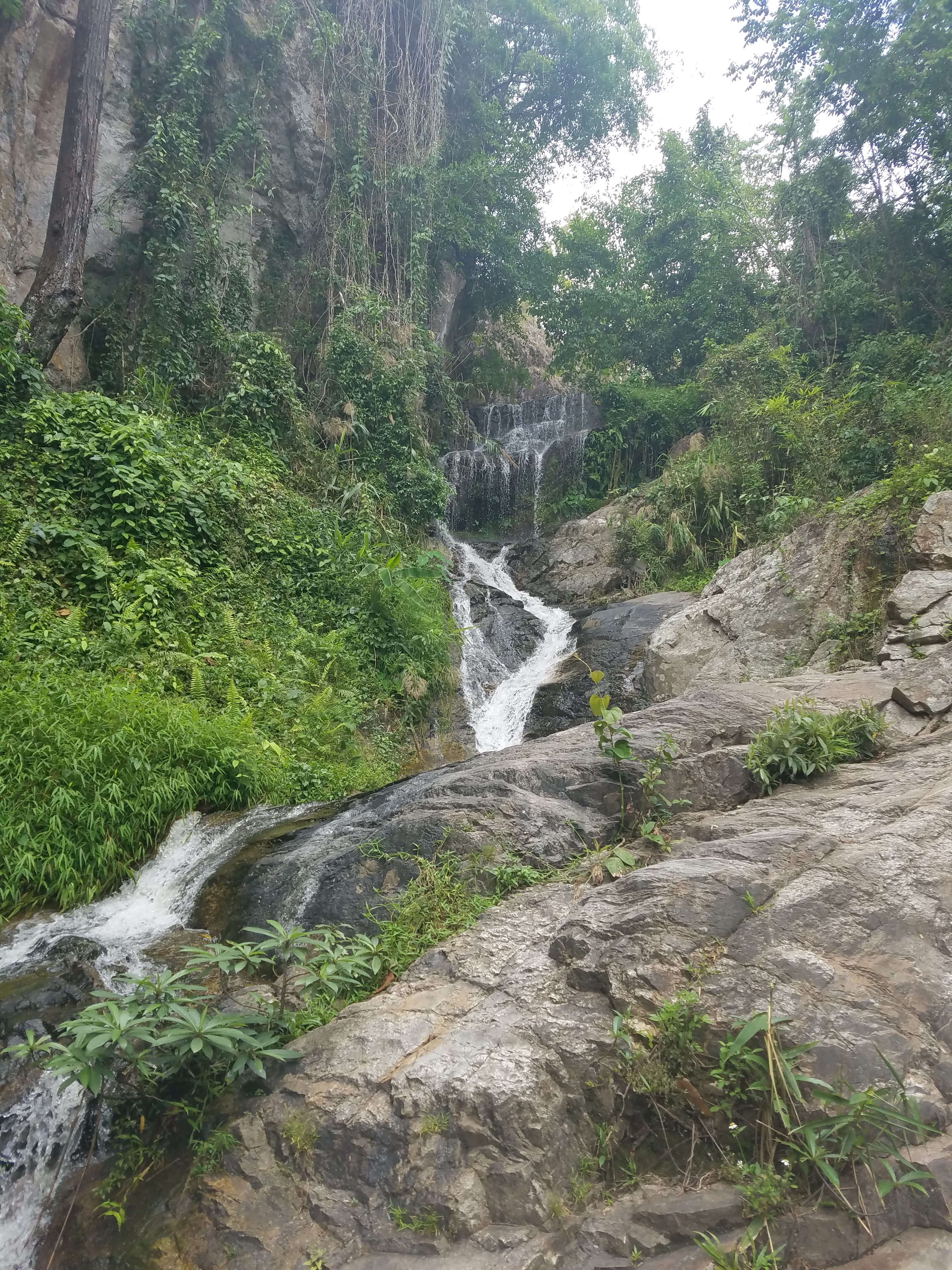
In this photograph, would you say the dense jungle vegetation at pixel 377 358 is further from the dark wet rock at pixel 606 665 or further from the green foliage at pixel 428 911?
the green foliage at pixel 428 911

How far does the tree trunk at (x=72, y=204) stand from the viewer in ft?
28.4

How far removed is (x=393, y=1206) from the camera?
2.59 metres

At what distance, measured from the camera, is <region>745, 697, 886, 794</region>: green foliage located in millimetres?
4508

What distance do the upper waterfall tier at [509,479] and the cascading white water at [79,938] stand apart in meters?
10.9

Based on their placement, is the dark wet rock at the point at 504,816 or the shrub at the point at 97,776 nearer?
the dark wet rock at the point at 504,816

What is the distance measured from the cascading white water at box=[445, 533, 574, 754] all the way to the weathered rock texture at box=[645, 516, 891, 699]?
6.12 feet

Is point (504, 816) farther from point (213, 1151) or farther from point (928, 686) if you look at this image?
point (928, 686)

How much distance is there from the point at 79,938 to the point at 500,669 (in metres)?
7.29

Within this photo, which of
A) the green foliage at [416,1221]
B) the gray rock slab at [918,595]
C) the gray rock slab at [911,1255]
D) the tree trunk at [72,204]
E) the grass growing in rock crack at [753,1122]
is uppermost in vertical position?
the tree trunk at [72,204]

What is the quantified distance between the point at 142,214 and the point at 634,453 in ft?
34.6

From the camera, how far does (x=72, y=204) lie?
28.6ft

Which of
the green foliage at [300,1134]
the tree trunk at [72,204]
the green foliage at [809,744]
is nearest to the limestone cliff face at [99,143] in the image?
the tree trunk at [72,204]

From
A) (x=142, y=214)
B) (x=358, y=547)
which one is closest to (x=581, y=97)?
(x=142, y=214)

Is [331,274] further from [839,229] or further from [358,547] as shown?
[839,229]
